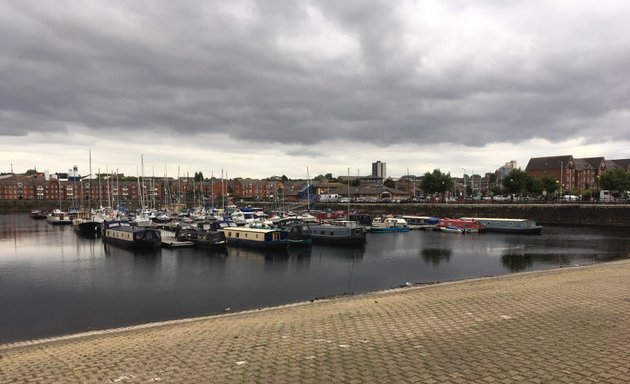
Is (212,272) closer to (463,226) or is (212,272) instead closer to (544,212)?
(463,226)

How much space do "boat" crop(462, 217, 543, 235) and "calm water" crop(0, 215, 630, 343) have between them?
18.2 ft

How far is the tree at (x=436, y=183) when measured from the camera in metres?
133

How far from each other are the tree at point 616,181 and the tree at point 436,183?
4075 centimetres

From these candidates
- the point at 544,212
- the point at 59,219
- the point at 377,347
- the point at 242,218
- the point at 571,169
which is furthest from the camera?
the point at 571,169

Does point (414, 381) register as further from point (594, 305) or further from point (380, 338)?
point (594, 305)

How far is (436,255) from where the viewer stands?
163 ft

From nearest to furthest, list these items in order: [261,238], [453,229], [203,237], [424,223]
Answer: [261,238]
[203,237]
[453,229]
[424,223]

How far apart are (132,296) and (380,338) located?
22006 millimetres

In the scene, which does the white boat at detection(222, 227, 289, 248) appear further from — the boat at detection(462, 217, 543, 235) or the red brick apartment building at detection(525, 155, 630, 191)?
the red brick apartment building at detection(525, 155, 630, 191)

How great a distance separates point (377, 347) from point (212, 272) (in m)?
28.7

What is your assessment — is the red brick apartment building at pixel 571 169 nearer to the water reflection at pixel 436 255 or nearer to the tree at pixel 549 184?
the tree at pixel 549 184

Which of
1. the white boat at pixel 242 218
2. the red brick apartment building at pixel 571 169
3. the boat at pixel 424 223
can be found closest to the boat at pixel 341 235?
the white boat at pixel 242 218

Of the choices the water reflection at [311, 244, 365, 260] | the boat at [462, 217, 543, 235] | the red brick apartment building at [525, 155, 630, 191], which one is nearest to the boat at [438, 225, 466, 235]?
the boat at [462, 217, 543, 235]

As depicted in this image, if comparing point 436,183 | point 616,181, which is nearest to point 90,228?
point 436,183
